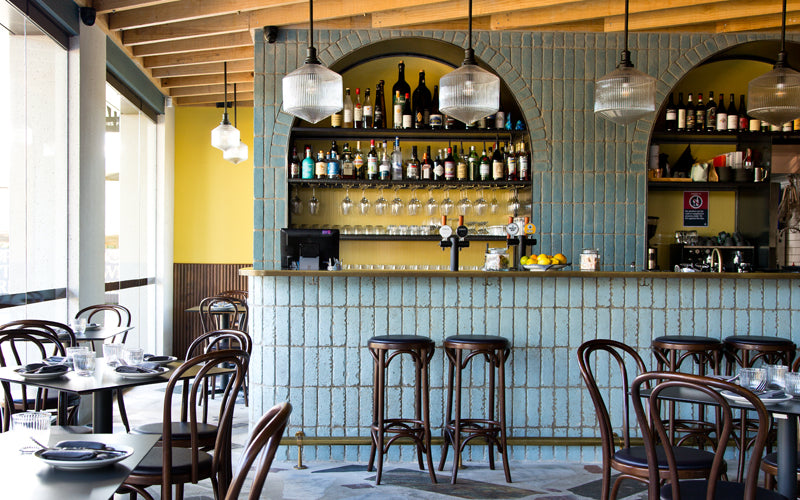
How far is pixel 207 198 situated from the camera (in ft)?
29.9

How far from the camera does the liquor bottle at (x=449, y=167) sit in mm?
6223

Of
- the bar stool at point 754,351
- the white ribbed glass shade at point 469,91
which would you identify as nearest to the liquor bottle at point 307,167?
the white ribbed glass shade at point 469,91

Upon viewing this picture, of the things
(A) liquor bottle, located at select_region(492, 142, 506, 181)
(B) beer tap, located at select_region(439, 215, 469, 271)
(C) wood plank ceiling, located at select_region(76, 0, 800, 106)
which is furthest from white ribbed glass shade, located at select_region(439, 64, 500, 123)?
(A) liquor bottle, located at select_region(492, 142, 506, 181)

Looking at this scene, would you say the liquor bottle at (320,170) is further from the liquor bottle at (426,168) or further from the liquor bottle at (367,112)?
the liquor bottle at (426,168)

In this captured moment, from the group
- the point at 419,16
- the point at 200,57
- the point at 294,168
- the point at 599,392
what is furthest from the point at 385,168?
the point at 599,392

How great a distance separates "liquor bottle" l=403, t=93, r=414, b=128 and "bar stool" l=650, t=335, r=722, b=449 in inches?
113

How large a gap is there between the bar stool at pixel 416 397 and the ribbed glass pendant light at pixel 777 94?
8.58 ft

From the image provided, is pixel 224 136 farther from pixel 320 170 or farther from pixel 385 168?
pixel 385 168

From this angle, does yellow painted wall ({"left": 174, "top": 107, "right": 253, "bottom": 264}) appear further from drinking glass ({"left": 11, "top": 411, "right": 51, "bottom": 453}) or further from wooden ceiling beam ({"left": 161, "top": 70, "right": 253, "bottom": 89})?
drinking glass ({"left": 11, "top": 411, "right": 51, "bottom": 453})

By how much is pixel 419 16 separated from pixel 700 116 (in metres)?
2.81

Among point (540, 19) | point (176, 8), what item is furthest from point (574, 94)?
point (176, 8)

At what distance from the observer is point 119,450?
183 centimetres

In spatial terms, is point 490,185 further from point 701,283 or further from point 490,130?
point 701,283

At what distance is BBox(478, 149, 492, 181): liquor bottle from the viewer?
6.22m
